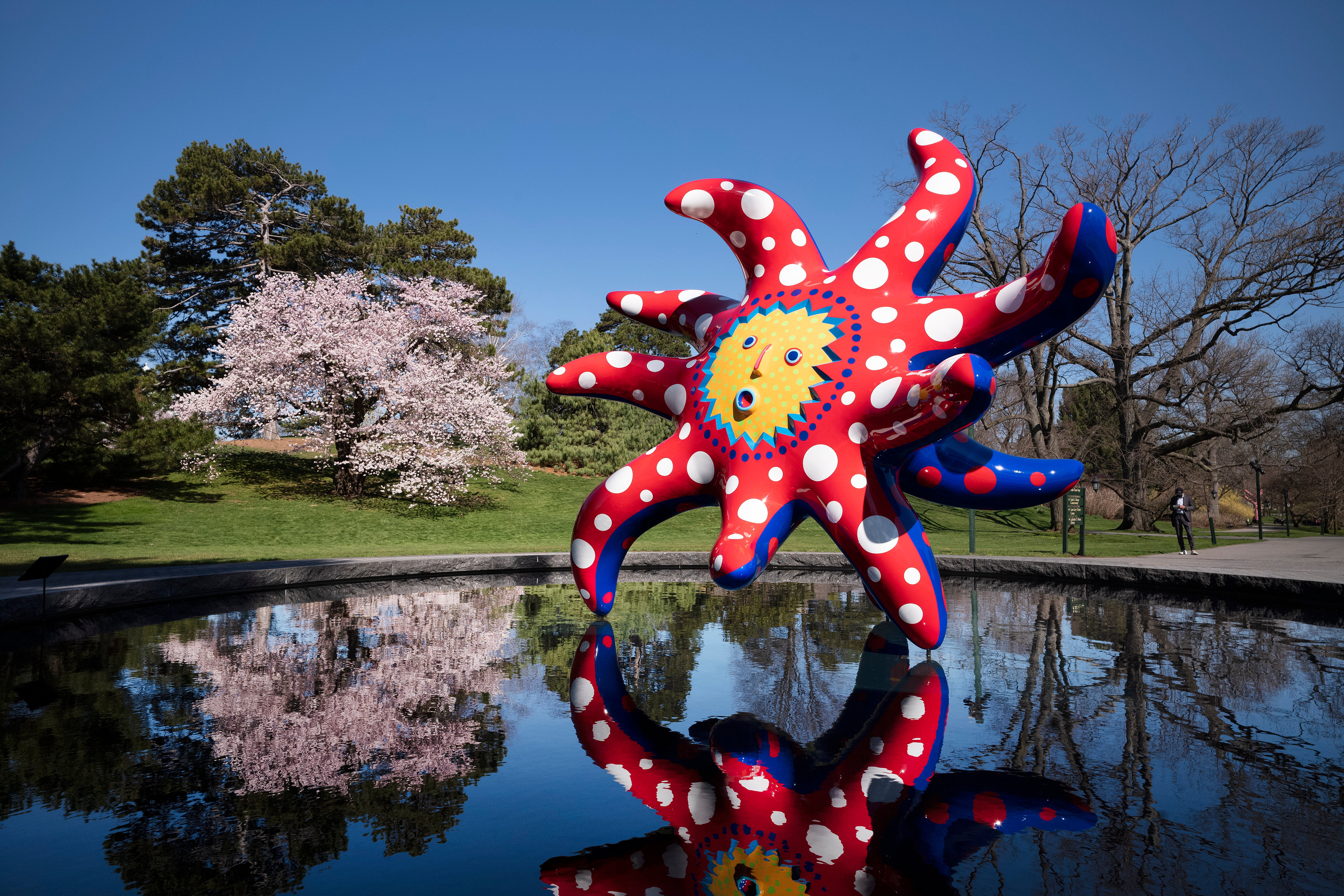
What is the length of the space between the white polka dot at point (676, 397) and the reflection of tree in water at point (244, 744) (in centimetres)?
299

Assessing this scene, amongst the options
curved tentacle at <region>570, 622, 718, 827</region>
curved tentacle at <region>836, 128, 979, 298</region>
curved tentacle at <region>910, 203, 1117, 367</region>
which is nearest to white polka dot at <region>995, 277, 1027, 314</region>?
curved tentacle at <region>910, 203, 1117, 367</region>

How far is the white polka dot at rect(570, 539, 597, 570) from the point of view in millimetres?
7918

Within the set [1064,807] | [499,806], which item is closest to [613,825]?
[499,806]

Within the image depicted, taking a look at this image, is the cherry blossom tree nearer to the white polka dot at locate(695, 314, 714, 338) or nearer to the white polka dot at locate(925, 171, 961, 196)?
the white polka dot at locate(695, 314, 714, 338)

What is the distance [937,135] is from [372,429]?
75.8 feet

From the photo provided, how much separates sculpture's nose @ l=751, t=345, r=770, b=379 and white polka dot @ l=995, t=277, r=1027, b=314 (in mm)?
1910

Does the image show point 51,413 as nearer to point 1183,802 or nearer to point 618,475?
point 618,475

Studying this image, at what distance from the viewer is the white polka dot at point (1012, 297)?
20.7 feet

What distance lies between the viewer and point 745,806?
379 cm

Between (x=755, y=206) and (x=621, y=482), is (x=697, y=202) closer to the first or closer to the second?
(x=755, y=206)

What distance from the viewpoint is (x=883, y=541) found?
255 inches

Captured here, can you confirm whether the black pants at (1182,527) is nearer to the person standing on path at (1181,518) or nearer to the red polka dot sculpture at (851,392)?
the person standing on path at (1181,518)

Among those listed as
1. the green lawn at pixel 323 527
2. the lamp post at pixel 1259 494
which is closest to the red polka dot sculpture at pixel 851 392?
the green lawn at pixel 323 527

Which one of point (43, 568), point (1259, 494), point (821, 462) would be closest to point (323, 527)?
point (43, 568)
